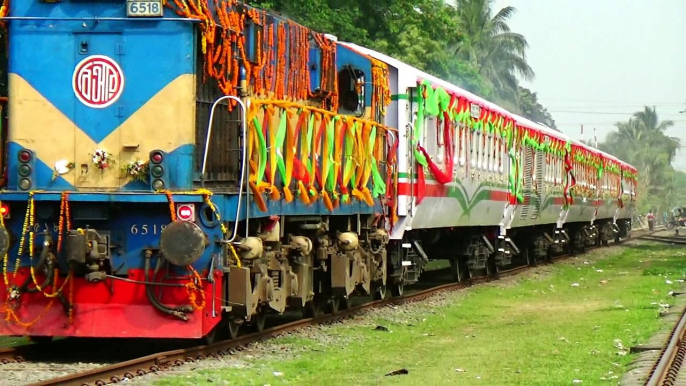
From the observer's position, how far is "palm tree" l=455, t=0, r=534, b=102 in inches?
2414

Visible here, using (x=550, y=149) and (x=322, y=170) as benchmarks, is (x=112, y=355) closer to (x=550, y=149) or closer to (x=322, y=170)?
Result: (x=322, y=170)

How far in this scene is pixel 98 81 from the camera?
10.7 metres

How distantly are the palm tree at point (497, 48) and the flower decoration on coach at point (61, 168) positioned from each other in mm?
51361

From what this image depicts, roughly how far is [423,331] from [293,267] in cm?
219

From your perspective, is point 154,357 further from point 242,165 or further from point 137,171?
point 242,165

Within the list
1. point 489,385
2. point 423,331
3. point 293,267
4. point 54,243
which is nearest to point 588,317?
point 423,331

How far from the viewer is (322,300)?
15.2 metres

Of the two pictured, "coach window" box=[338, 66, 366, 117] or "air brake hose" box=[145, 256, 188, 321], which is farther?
"coach window" box=[338, 66, 366, 117]

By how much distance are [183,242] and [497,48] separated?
189ft

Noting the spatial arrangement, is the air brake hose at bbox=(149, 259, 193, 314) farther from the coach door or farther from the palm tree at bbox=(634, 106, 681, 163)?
the palm tree at bbox=(634, 106, 681, 163)

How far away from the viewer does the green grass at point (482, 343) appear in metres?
10.1

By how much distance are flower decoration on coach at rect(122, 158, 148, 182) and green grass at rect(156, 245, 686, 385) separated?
1.90 m

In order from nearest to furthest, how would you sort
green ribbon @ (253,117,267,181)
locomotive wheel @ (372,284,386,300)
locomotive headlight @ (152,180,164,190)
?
locomotive headlight @ (152,180,164,190), green ribbon @ (253,117,267,181), locomotive wheel @ (372,284,386,300)

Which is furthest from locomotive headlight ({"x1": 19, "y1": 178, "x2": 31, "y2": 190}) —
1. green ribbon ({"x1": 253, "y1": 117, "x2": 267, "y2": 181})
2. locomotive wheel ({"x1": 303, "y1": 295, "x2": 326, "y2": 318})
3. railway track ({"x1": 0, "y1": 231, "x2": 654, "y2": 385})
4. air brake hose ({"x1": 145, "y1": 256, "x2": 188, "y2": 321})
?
locomotive wheel ({"x1": 303, "y1": 295, "x2": 326, "y2": 318})
